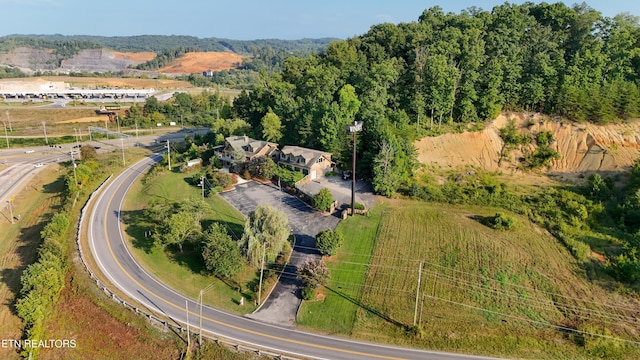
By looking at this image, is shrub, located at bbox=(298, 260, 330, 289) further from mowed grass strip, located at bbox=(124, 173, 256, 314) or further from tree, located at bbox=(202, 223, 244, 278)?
tree, located at bbox=(202, 223, 244, 278)

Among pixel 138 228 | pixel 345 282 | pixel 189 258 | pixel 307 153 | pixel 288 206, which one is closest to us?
pixel 345 282

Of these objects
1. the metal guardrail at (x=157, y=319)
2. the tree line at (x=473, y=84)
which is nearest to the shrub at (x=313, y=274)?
the metal guardrail at (x=157, y=319)

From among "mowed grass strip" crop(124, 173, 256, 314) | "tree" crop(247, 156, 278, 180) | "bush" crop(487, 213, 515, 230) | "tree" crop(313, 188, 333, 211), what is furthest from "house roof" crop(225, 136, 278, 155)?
"bush" crop(487, 213, 515, 230)

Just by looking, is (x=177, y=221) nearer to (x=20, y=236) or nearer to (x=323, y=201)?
(x=323, y=201)

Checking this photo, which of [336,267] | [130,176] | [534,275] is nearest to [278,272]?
[336,267]

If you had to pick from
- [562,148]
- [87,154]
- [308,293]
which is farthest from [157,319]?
[562,148]

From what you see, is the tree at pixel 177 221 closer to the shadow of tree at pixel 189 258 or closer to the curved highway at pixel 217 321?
the shadow of tree at pixel 189 258
